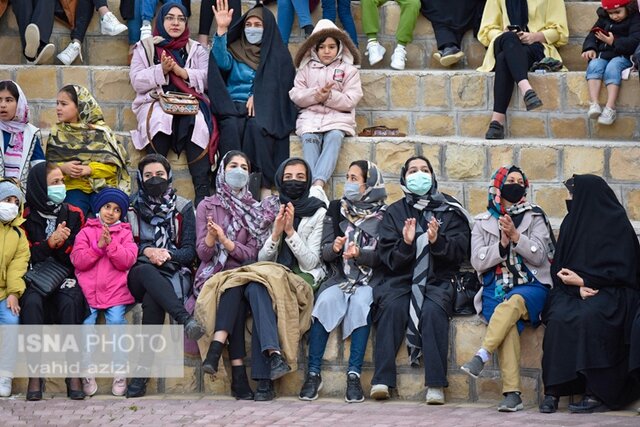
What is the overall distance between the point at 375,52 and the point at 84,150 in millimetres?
3073

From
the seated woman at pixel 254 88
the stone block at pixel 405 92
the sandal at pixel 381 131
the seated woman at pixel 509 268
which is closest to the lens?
the seated woman at pixel 509 268

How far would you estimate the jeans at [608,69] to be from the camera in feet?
40.5

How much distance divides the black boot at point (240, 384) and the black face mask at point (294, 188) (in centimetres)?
142

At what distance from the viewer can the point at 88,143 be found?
39.4 ft

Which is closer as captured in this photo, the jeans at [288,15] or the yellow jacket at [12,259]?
the yellow jacket at [12,259]

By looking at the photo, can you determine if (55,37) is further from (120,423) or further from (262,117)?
(120,423)

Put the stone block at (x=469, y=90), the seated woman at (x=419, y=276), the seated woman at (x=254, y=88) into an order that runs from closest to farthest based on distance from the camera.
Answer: the seated woman at (x=419, y=276)
the seated woman at (x=254, y=88)
the stone block at (x=469, y=90)

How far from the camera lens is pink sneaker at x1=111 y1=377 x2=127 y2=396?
420 inches

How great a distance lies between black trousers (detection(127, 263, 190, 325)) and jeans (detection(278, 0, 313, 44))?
3532mm

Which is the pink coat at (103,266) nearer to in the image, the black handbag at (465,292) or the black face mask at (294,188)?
the black face mask at (294,188)

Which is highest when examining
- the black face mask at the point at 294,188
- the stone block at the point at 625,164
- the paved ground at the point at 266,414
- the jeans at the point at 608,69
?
the jeans at the point at 608,69

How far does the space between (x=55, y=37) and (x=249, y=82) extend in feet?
7.42

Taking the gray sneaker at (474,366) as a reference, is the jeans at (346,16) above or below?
above

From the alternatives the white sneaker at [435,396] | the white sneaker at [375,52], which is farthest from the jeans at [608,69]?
the white sneaker at [435,396]
